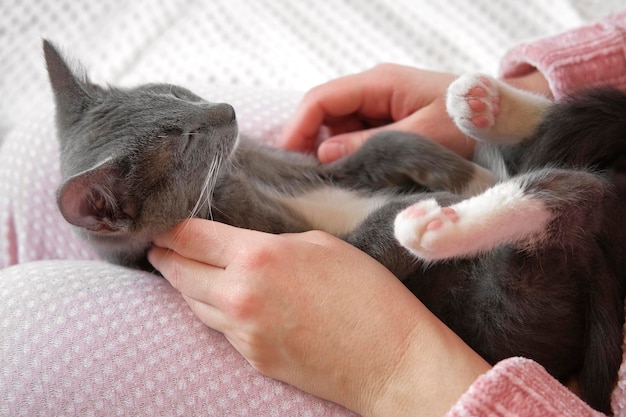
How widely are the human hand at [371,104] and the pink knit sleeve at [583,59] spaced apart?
0.21 metres

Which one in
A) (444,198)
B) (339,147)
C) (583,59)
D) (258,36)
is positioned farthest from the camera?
(258,36)

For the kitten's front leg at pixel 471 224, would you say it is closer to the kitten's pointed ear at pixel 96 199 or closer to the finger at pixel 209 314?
the finger at pixel 209 314

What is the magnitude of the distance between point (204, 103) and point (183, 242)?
0.30 metres

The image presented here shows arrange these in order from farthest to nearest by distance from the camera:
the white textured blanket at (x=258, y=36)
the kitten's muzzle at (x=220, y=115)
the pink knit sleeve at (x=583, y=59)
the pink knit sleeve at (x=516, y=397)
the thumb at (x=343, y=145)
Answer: the white textured blanket at (x=258, y=36) → the thumb at (x=343, y=145) → the pink knit sleeve at (x=583, y=59) → the kitten's muzzle at (x=220, y=115) → the pink knit sleeve at (x=516, y=397)

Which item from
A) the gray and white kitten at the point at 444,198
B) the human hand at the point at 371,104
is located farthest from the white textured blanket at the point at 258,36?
the gray and white kitten at the point at 444,198

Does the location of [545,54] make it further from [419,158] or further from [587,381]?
[587,381]

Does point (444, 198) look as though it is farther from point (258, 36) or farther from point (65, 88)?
point (258, 36)

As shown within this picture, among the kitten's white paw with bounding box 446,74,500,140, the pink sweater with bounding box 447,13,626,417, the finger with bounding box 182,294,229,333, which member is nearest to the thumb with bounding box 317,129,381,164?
the kitten's white paw with bounding box 446,74,500,140

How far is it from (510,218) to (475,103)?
31cm

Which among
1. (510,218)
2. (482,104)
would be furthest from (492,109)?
(510,218)

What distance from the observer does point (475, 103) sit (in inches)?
44.3

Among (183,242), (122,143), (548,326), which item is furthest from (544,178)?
(122,143)

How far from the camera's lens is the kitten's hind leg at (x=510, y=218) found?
2.89ft

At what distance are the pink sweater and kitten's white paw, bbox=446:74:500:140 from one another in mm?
223
